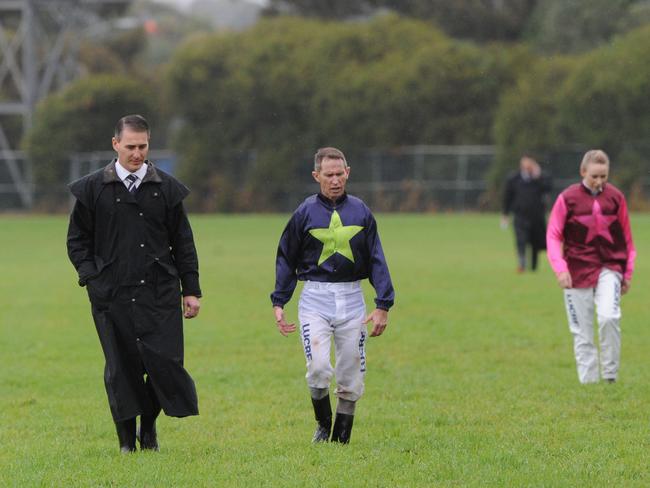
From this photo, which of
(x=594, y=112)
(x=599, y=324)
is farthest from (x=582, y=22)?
(x=599, y=324)

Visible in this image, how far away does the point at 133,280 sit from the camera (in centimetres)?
766

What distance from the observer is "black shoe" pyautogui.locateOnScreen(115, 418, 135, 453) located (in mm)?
7863

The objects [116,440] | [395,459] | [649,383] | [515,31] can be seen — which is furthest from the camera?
[515,31]

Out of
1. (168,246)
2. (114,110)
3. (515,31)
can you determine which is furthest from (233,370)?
(515,31)

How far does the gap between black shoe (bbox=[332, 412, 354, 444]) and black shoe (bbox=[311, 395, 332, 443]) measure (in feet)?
0.29

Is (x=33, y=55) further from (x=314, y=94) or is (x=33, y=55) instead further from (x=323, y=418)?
Result: (x=323, y=418)

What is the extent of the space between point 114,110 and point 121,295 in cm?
4951

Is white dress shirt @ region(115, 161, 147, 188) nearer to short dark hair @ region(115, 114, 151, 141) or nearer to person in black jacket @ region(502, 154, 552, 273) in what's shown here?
short dark hair @ region(115, 114, 151, 141)

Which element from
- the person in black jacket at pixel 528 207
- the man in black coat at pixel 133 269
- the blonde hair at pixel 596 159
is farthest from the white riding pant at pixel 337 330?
the person in black jacket at pixel 528 207

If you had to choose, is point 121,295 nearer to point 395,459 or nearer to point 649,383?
point 395,459

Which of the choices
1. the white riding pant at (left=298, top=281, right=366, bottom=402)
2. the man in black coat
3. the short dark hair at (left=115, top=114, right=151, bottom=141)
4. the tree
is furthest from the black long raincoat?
the tree

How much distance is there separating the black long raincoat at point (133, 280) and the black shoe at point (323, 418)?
2.72ft

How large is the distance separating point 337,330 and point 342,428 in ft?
2.10

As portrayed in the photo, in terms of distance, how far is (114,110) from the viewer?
184 feet
